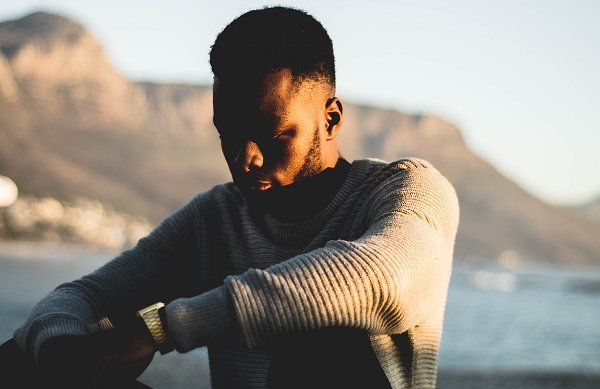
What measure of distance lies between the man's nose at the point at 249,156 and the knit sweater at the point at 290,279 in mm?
207

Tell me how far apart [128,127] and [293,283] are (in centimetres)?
17801

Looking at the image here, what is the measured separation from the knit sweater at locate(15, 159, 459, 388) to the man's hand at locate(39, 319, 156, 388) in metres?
0.09

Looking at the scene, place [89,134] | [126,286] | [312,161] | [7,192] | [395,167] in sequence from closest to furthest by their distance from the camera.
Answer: [395,167], [312,161], [126,286], [7,192], [89,134]

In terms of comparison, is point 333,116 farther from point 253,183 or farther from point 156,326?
point 156,326

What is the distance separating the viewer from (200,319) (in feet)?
4.87

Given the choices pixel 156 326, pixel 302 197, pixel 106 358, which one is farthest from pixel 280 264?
pixel 302 197

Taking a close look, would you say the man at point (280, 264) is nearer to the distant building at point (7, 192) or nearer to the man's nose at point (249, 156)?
the man's nose at point (249, 156)

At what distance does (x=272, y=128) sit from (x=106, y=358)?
71cm

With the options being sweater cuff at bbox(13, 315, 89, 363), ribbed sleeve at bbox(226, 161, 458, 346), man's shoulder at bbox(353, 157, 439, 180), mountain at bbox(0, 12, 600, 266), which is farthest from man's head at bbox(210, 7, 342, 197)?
mountain at bbox(0, 12, 600, 266)

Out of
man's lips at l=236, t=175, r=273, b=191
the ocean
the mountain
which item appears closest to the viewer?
man's lips at l=236, t=175, r=273, b=191

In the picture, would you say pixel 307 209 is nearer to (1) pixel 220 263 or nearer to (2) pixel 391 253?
(1) pixel 220 263

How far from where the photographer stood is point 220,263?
2350 mm

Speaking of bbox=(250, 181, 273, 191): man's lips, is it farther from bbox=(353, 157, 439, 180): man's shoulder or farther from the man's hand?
the man's hand

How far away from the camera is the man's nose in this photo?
199 centimetres
